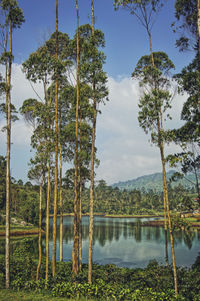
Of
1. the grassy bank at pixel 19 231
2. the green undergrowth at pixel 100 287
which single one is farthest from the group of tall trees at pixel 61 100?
the grassy bank at pixel 19 231

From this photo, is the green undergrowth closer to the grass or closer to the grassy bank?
the grass

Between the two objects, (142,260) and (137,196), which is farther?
(137,196)

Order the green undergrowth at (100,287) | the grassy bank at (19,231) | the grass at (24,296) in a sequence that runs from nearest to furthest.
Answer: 1. the grass at (24,296)
2. the green undergrowth at (100,287)
3. the grassy bank at (19,231)

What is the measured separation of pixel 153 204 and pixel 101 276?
10624cm

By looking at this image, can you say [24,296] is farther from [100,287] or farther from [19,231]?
[19,231]

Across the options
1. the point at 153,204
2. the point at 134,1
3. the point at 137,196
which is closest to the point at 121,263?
the point at 134,1

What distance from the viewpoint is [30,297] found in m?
8.73

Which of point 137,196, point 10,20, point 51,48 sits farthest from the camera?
point 137,196

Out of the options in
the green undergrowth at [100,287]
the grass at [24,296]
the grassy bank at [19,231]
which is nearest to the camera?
the grass at [24,296]

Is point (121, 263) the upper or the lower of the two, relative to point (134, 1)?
lower

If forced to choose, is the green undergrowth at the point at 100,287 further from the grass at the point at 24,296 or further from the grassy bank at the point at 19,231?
the grassy bank at the point at 19,231

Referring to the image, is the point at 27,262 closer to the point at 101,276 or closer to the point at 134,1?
the point at 101,276

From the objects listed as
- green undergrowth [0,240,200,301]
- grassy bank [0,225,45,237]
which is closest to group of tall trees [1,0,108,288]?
green undergrowth [0,240,200,301]

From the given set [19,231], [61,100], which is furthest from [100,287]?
[19,231]
